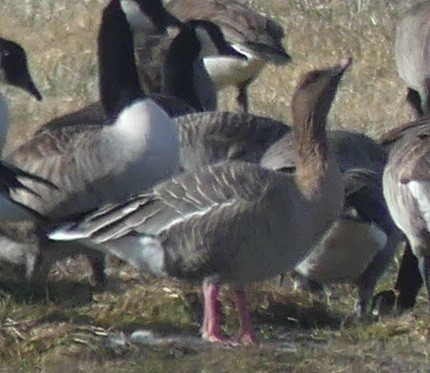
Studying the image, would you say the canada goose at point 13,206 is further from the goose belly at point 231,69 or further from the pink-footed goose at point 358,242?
the goose belly at point 231,69

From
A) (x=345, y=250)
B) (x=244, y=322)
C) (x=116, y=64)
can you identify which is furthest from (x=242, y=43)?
(x=244, y=322)

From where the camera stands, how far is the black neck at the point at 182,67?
1193cm

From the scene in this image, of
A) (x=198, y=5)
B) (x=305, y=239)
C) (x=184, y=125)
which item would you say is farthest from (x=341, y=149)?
(x=198, y=5)

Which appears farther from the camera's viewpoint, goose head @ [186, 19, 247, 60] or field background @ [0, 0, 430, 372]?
goose head @ [186, 19, 247, 60]

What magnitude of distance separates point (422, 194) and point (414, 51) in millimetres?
5537

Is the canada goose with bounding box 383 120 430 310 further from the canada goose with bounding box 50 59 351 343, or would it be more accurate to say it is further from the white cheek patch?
the canada goose with bounding box 50 59 351 343

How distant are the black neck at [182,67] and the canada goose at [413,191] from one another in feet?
13.3

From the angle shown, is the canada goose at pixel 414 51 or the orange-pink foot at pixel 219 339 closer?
the orange-pink foot at pixel 219 339

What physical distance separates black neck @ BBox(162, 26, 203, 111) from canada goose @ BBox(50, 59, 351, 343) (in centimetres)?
462

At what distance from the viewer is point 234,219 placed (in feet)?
22.7

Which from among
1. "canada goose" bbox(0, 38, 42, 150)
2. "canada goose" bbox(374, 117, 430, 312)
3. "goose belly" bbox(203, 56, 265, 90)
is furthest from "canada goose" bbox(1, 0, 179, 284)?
"goose belly" bbox(203, 56, 265, 90)

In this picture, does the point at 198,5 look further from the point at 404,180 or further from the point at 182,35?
the point at 404,180

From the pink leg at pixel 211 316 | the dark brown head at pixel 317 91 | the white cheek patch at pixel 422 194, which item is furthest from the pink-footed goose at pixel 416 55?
the pink leg at pixel 211 316

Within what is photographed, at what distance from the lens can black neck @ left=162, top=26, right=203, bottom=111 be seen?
1193 cm
